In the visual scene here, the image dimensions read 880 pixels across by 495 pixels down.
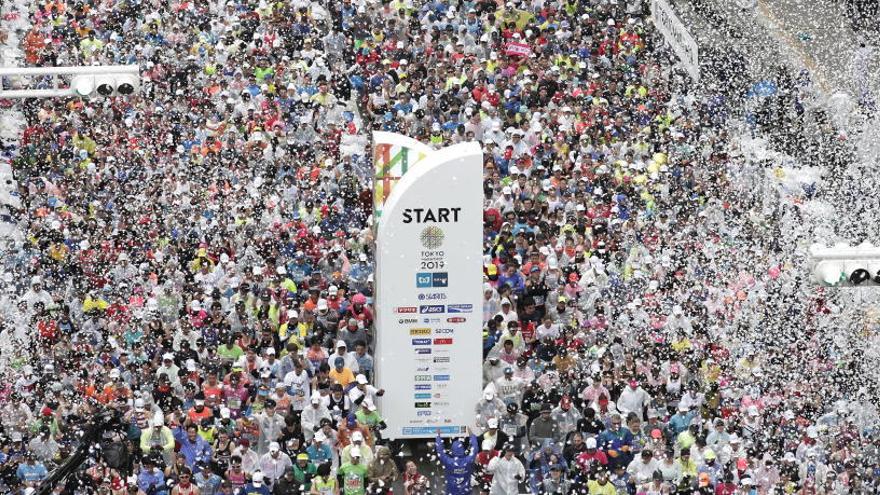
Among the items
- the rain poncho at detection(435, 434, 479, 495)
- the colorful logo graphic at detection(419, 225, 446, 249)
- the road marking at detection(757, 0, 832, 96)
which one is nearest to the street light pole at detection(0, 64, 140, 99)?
the colorful logo graphic at detection(419, 225, 446, 249)

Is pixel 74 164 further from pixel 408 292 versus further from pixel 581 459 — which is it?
pixel 581 459

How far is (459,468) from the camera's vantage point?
3397 centimetres

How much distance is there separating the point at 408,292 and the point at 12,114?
1508cm

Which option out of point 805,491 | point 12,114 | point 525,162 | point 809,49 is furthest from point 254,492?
point 809,49

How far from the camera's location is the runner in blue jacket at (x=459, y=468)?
111 ft

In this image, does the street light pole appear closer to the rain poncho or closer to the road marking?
the rain poncho

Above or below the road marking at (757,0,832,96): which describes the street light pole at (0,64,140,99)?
below

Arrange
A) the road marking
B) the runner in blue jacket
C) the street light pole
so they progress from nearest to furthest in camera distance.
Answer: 1. the runner in blue jacket
2. the street light pole
3. the road marking

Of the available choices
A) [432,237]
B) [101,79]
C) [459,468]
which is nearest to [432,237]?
[432,237]

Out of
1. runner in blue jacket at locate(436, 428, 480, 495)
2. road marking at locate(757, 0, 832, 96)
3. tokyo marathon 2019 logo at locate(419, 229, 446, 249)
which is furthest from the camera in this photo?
road marking at locate(757, 0, 832, 96)

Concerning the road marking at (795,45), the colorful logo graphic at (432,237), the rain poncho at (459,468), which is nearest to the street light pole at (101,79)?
the colorful logo graphic at (432,237)

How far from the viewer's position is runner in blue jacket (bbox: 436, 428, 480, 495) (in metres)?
33.8

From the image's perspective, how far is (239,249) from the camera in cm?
4031

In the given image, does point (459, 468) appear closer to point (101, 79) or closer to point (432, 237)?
point (432, 237)
